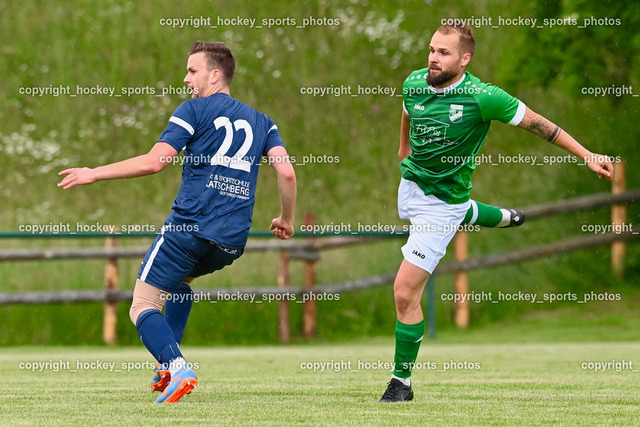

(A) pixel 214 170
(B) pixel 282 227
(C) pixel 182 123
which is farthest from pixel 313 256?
(C) pixel 182 123

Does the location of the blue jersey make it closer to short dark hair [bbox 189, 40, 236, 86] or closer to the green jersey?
short dark hair [bbox 189, 40, 236, 86]

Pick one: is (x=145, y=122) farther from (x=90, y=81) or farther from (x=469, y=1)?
(x=469, y=1)

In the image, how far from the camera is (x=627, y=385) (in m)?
6.57

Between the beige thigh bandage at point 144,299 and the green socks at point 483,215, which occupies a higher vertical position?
the green socks at point 483,215

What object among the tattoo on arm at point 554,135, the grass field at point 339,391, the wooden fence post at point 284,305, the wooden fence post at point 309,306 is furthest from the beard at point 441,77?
the wooden fence post at point 309,306

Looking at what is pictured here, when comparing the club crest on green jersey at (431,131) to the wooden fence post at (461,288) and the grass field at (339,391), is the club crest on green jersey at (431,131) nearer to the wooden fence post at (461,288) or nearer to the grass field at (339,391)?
the grass field at (339,391)

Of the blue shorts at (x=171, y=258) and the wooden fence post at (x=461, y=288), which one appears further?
the wooden fence post at (x=461, y=288)

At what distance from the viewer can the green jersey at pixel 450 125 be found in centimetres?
579

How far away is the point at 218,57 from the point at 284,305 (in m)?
7.36

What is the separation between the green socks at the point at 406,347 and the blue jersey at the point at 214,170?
1133mm

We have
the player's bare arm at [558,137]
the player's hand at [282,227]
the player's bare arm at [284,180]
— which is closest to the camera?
the player's bare arm at [558,137]

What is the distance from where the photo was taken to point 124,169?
5.08 metres

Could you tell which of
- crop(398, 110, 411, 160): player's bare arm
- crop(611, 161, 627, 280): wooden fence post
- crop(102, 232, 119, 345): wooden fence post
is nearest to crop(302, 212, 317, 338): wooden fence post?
crop(102, 232, 119, 345): wooden fence post

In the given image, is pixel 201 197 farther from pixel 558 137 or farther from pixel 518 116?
pixel 558 137
